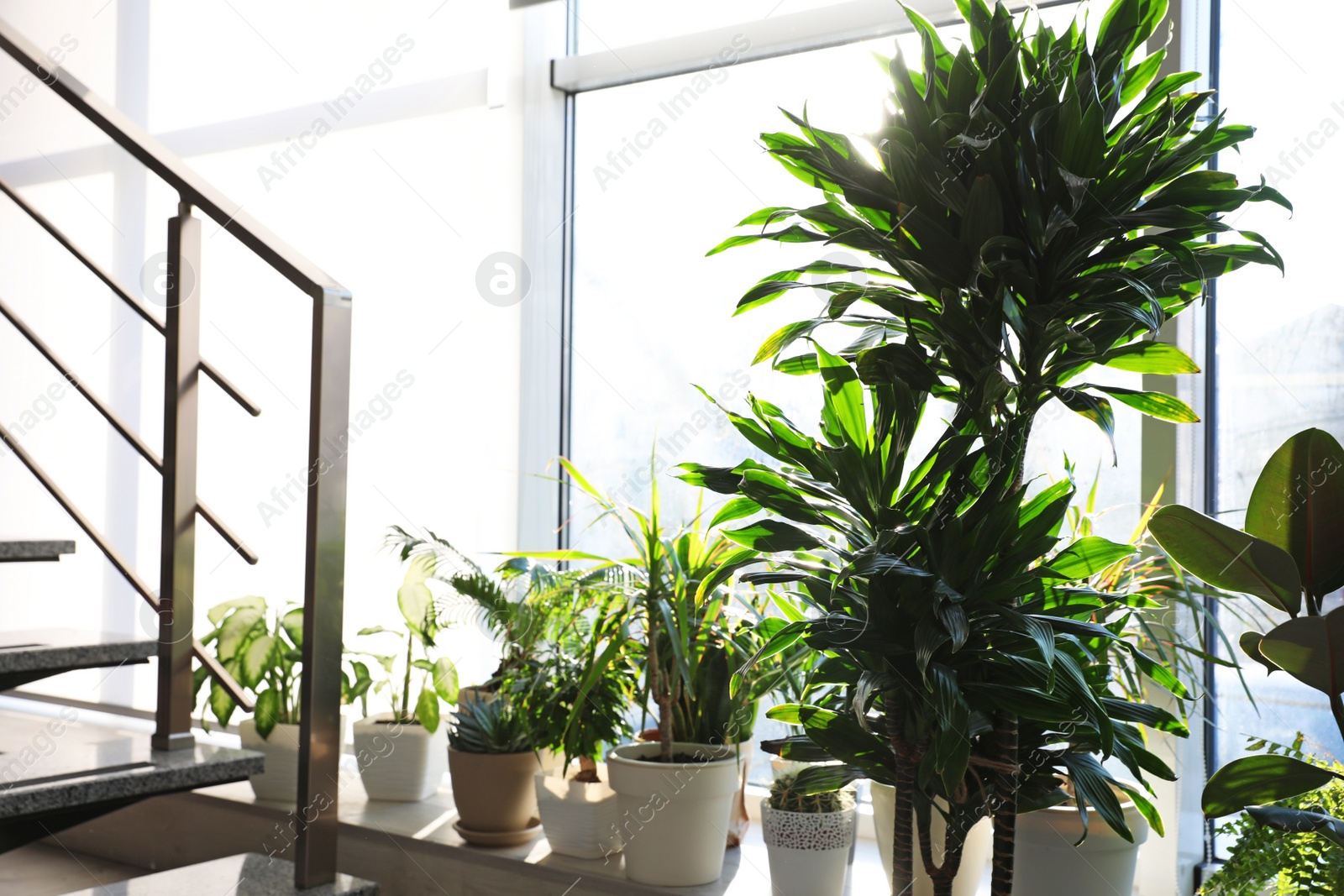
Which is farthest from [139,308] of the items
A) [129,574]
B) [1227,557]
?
[1227,557]

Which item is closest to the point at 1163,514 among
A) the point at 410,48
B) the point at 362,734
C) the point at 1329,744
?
the point at 1329,744

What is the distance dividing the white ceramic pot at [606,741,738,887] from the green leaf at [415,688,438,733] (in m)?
0.61

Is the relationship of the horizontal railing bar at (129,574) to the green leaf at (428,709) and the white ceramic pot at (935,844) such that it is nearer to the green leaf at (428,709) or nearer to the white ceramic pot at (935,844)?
the green leaf at (428,709)

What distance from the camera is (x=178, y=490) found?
1.78 m

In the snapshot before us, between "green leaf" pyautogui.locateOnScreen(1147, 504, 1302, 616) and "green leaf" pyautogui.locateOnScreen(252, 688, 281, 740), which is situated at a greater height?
"green leaf" pyautogui.locateOnScreen(1147, 504, 1302, 616)

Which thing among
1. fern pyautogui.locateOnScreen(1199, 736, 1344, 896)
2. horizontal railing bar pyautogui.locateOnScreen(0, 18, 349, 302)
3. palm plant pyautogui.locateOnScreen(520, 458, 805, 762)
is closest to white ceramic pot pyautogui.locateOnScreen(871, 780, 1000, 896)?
palm plant pyautogui.locateOnScreen(520, 458, 805, 762)

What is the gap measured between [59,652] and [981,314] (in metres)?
1.51

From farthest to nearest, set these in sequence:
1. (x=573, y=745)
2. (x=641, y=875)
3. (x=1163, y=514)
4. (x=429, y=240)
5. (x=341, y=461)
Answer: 1. (x=429, y=240)
2. (x=573, y=745)
3. (x=641, y=875)
4. (x=341, y=461)
5. (x=1163, y=514)

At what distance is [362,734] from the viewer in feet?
8.25

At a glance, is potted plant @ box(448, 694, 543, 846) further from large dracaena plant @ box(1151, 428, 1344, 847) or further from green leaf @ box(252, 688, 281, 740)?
large dracaena plant @ box(1151, 428, 1344, 847)

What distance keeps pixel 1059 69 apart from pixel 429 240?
6.49 feet

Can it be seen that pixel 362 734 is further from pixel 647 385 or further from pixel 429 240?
pixel 429 240

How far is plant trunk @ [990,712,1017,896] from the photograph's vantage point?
4.72 feet

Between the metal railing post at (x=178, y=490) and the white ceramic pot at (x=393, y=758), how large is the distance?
0.74 m
